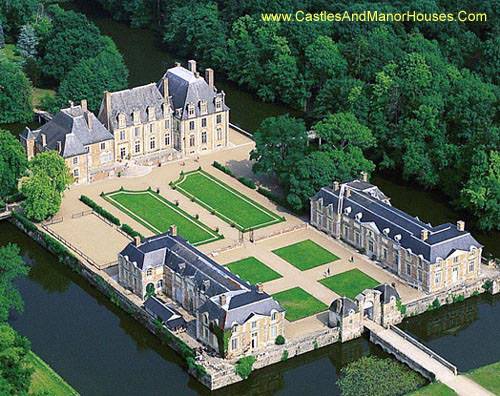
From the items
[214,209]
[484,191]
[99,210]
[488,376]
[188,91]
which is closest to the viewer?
[488,376]

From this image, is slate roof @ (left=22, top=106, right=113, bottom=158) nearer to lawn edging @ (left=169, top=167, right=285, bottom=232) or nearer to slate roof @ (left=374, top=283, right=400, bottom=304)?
lawn edging @ (left=169, top=167, right=285, bottom=232)

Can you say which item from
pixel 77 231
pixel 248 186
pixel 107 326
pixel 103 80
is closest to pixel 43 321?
pixel 107 326

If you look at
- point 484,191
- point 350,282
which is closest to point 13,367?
point 350,282

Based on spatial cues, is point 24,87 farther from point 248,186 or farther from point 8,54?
point 248,186

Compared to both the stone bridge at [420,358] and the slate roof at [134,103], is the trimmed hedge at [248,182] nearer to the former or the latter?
the slate roof at [134,103]

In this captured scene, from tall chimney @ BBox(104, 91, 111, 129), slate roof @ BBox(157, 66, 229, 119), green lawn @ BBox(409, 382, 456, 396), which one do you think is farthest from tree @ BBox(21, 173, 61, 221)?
green lawn @ BBox(409, 382, 456, 396)

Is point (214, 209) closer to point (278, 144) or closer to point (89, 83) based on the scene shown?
point (278, 144)
